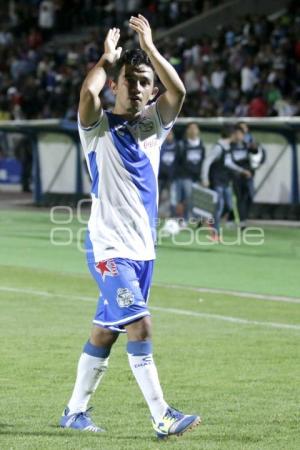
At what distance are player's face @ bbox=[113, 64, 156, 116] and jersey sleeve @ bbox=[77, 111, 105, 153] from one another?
0.17 metres

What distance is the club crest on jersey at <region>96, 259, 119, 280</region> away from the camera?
7.44 metres

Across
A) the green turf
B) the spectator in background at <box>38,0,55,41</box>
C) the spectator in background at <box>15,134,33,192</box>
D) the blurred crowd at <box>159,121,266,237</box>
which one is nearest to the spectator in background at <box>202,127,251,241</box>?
the blurred crowd at <box>159,121,266,237</box>

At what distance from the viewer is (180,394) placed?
29.1ft

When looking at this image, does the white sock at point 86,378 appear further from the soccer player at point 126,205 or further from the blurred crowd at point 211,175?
the blurred crowd at point 211,175

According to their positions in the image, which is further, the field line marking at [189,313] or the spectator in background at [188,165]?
the spectator in background at [188,165]

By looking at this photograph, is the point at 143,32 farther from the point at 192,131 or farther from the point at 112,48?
the point at 192,131

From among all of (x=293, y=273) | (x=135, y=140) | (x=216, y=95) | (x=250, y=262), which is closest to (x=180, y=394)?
(x=135, y=140)

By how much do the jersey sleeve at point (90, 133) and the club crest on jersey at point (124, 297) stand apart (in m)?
0.93

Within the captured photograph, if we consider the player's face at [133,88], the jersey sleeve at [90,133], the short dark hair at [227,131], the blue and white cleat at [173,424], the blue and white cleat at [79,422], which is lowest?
the short dark hair at [227,131]

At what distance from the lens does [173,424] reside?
7.28 meters

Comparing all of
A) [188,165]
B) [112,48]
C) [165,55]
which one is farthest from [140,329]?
[165,55]

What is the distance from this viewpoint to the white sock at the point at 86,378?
302 inches

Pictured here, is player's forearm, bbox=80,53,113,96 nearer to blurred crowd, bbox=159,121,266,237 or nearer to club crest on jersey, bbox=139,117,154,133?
club crest on jersey, bbox=139,117,154,133

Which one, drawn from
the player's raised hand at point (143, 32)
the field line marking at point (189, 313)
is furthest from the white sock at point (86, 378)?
the field line marking at point (189, 313)
